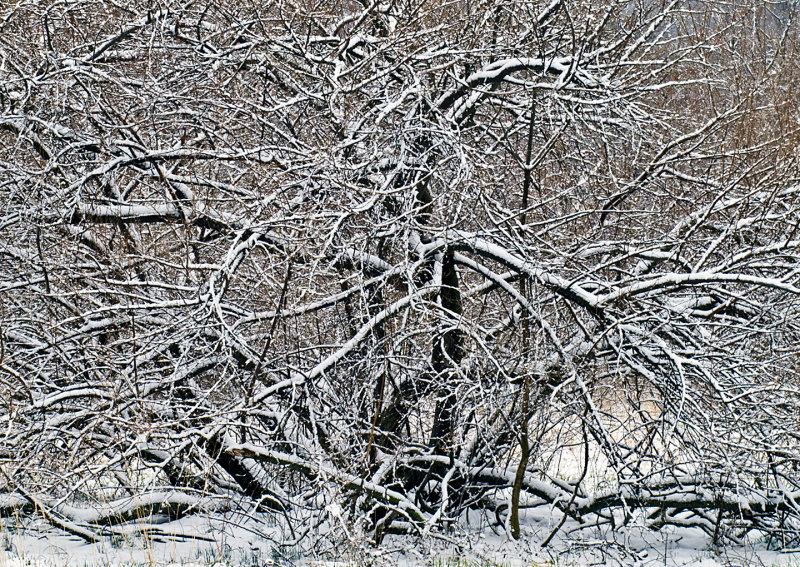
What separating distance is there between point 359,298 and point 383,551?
1.42 metres

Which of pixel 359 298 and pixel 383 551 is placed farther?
pixel 359 298

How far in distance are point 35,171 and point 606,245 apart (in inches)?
131

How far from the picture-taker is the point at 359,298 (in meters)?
4.71

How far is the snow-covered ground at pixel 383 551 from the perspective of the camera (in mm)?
4254

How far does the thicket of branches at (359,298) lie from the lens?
418 centimetres

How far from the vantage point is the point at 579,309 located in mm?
5203

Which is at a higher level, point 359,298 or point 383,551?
point 359,298

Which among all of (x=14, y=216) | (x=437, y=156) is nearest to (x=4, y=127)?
(x=14, y=216)

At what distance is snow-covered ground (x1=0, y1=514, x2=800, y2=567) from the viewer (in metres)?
4.25

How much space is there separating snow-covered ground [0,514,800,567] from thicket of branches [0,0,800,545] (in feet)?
0.49

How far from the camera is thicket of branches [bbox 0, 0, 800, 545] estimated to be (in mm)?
4176

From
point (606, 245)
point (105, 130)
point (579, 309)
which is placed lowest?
point (105, 130)

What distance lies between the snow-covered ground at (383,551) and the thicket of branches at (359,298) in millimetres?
148

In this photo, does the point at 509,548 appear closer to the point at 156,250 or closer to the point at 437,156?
the point at 437,156
